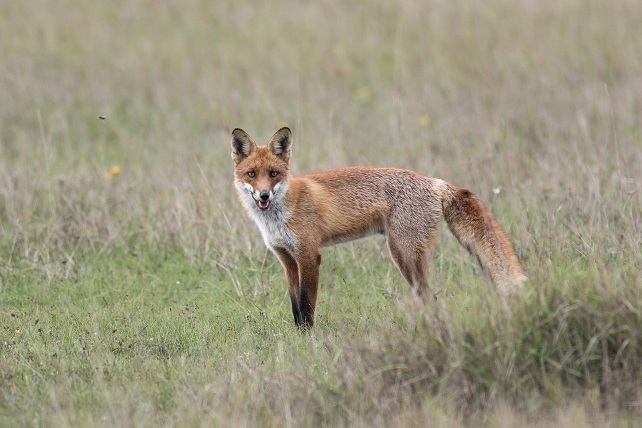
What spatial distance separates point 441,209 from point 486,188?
92.3 inches

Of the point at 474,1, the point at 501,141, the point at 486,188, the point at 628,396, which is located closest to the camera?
the point at 628,396

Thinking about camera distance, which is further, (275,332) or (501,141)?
(501,141)

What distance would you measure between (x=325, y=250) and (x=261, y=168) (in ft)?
5.60

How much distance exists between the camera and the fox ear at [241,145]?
604 cm

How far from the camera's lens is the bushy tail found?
542 cm

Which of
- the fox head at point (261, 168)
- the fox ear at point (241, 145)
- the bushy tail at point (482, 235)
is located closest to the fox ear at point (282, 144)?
the fox head at point (261, 168)

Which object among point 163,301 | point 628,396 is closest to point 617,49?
point 163,301

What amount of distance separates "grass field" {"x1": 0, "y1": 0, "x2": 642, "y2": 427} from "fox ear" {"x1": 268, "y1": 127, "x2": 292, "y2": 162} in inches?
42.8

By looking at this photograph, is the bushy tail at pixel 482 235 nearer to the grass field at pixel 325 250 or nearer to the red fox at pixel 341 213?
the red fox at pixel 341 213

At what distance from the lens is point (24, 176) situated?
866 centimetres

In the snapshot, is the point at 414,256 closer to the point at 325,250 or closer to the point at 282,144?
the point at 282,144

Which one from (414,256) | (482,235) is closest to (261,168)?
(414,256)

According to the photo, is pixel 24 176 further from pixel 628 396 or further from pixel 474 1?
pixel 474 1

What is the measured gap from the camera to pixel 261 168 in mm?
5910
